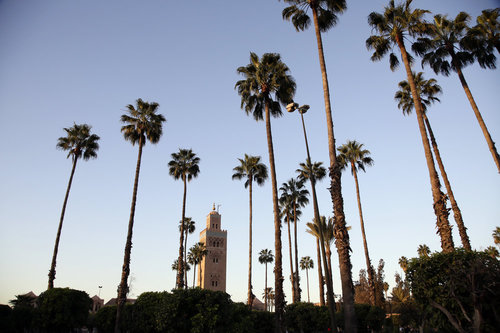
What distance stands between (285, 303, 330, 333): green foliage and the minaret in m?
59.4

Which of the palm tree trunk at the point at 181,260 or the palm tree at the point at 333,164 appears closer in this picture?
the palm tree at the point at 333,164

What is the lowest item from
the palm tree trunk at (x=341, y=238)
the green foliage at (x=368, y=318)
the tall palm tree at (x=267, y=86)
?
the green foliage at (x=368, y=318)

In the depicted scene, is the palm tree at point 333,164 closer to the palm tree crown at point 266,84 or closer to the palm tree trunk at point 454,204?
the palm tree crown at point 266,84

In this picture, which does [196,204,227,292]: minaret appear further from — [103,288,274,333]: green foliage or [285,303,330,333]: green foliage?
[103,288,274,333]: green foliage

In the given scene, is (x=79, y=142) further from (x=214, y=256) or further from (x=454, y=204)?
(x=214, y=256)

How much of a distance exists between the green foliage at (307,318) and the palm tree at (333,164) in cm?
1729

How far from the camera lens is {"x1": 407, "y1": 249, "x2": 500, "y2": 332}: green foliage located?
39.6 ft

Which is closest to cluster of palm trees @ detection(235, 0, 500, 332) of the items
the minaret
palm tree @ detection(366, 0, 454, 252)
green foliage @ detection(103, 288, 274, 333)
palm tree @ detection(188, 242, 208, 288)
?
palm tree @ detection(366, 0, 454, 252)

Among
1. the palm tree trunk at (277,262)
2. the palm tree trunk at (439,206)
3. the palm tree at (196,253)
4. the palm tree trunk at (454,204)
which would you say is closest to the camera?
the palm tree trunk at (439,206)

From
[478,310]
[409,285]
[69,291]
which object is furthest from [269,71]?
[69,291]

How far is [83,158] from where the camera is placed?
36.6 metres

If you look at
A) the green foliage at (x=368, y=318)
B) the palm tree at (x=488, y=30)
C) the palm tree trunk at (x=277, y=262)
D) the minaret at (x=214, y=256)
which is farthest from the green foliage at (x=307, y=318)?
the minaret at (x=214, y=256)

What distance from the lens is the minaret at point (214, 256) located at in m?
92.2

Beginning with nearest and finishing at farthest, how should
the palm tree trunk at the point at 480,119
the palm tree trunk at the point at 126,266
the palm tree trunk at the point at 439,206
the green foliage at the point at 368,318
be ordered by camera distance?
the palm tree trunk at the point at 439,206, the palm tree trunk at the point at 480,119, the palm tree trunk at the point at 126,266, the green foliage at the point at 368,318
